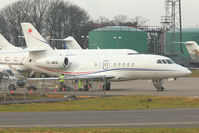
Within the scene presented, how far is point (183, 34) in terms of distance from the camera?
11825cm

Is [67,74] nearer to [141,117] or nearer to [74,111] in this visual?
[74,111]

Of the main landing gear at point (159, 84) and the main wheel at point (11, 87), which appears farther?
the main landing gear at point (159, 84)

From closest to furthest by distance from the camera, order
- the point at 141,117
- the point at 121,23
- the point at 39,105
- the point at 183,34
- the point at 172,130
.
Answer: the point at 172,130, the point at 141,117, the point at 39,105, the point at 183,34, the point at 121,23

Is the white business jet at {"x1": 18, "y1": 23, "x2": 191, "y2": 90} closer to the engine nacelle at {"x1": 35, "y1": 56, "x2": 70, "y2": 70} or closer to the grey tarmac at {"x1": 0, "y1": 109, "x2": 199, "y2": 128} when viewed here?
the engine nacelle at {"x1": 35, "y1": 56, "x2": 70, "y2": 70}

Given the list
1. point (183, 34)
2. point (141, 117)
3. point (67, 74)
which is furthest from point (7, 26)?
point (141, 117)

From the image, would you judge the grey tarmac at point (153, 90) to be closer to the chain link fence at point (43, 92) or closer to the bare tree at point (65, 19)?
the chain link fence at point (43, 92)

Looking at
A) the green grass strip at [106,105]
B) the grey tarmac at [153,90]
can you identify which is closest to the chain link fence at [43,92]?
the green grass strip at [106,105]

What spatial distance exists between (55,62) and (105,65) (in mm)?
4985

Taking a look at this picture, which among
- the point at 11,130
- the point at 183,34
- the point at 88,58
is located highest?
the point at 183,34

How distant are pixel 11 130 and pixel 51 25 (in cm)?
11857

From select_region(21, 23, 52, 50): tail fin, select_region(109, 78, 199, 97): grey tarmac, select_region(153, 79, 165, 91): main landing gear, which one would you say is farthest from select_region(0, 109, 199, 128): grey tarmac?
select_region(21, 23, 52, 50): tail fin

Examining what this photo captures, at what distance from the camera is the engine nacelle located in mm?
47256

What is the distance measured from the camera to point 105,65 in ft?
151

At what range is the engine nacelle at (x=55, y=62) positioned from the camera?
47.3 metres
